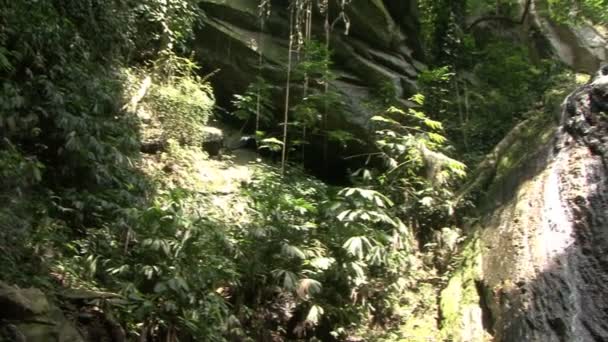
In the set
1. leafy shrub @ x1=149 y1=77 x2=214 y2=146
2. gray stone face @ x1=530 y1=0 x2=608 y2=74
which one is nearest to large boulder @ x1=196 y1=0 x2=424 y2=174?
leafy shrub @ x1=149 y1=77 x2=214 y2=146

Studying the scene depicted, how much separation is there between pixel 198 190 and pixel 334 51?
3.58 meters

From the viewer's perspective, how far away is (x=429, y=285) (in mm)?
7102

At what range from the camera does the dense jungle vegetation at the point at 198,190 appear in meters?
4.53

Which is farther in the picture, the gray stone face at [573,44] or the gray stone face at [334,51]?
the gray stone face at [573,44]

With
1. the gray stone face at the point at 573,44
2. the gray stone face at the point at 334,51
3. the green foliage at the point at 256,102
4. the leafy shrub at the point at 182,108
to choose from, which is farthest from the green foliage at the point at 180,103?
the gray stone face at the point at 573,44

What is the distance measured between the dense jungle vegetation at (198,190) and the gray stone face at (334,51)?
0.22 meters

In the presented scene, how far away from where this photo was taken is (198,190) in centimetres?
734

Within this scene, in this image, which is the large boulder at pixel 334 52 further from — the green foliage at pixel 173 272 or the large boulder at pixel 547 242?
the green foliage at pixel 173 272

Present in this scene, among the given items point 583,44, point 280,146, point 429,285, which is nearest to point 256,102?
point 280,146

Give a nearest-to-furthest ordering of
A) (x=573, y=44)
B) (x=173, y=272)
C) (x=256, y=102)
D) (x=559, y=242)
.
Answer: (x=173, y=272) → (x=559, y=242) → (x=256, y=102) → (x=573, y=44)

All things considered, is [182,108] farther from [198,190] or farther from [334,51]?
[334,51]

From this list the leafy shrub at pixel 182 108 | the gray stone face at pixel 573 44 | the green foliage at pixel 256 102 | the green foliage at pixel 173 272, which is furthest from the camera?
the gray stone face at pixel 573 44

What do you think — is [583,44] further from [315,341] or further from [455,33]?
[315,341]

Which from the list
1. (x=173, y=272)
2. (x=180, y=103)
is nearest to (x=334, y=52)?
(x=180, y=103)
